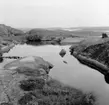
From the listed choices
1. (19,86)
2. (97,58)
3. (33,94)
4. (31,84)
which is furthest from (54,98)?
(97,58)

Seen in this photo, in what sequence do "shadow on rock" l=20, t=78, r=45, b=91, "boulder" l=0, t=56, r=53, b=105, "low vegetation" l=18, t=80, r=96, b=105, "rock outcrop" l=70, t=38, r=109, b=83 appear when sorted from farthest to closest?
"rock outcrop" l=70, t=38, r=109, b=83 → "shadow on rock" l=20, t=78, r=45, b=91 → "boulder" l=0, t=56, r=53, b=105 → "low vegetation" l=18, t=80, r=96, b=105

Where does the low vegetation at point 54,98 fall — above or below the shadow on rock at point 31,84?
below

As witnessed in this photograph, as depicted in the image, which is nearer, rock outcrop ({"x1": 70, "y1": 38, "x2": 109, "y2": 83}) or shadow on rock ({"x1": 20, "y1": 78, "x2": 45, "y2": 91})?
shadow on rock ({"x1": 20, "y1": 78, "x2": 45, "y2": 91})

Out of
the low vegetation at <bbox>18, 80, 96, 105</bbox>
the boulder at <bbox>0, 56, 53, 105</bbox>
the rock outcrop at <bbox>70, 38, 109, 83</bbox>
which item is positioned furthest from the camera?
the rock outcrop at <bbox>70, 38, 109, 83</bbox>

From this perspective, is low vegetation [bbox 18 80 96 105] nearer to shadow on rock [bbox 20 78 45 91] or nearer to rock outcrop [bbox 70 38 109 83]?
shadow on rock [bbox 20 78 45 91]

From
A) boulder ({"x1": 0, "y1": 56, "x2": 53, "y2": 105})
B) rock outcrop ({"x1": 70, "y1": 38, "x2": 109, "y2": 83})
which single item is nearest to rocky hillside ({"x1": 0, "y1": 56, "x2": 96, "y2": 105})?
boulder ({"x1": 0, "y1": 56, "x2": 53, "y2": 105})

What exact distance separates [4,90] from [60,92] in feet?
26.8

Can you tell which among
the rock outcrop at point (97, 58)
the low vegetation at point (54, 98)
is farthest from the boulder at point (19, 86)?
the rock outcrop at point (97, 58)

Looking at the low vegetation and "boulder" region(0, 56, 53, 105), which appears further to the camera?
"boulder" region(0, 56, 53, 105)

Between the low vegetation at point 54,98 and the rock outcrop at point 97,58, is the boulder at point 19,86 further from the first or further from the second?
the rock outcrop at point 97,58

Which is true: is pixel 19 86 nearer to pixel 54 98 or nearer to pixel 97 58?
pixel 54 98

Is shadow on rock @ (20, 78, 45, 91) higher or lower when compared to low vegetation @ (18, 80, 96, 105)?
higher

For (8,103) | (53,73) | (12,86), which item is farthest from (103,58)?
(8,103)

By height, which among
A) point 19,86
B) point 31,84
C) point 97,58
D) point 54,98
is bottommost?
point 54,98
